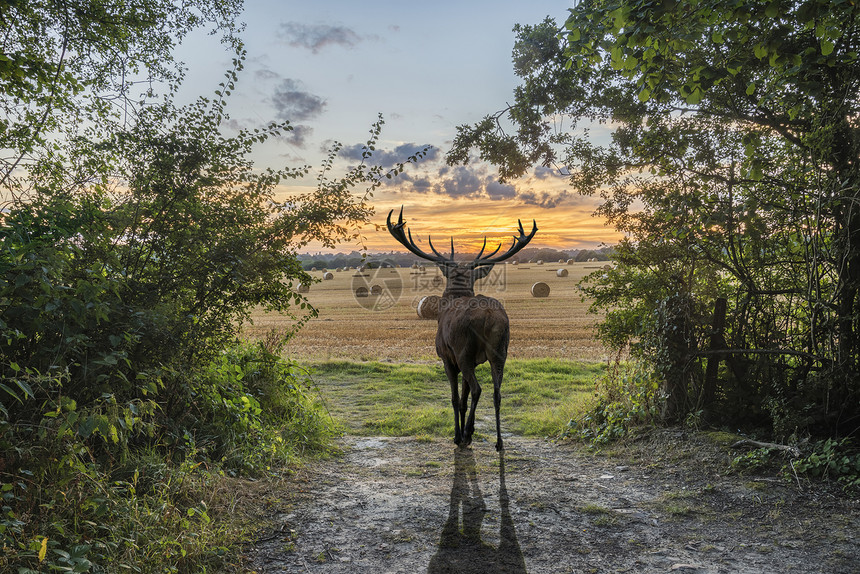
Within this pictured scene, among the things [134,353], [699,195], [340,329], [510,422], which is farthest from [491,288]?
[134,353]

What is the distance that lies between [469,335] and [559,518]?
2484 mm

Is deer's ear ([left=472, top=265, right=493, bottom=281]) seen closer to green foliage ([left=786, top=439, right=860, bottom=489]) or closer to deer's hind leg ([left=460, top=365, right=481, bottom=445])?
deer's hind leg ([left=460, top=365, right=481, bottom=445])

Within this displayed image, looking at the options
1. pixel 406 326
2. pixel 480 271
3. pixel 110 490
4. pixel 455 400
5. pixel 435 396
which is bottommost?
pixel 435 396

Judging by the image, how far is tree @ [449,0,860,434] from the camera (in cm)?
440

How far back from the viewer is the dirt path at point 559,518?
145 inches

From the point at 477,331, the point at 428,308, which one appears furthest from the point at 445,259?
the point at 428,308

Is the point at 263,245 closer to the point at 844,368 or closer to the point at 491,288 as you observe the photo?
the point at 844,368

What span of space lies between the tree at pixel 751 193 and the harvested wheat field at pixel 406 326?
1624mm

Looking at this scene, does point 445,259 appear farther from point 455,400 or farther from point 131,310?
point 131,310

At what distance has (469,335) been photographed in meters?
6.31

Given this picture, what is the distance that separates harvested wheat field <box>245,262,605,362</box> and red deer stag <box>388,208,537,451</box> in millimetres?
1366

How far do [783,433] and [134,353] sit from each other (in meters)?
6.55

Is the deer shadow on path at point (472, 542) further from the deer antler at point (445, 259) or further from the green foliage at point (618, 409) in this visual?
the deer antler at point (445, 259)

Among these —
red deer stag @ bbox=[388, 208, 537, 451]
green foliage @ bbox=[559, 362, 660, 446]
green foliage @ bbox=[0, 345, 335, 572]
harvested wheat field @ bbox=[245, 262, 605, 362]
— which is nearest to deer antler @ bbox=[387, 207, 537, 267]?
red deer stag @ bbox=[388, 208, 537, 451]
